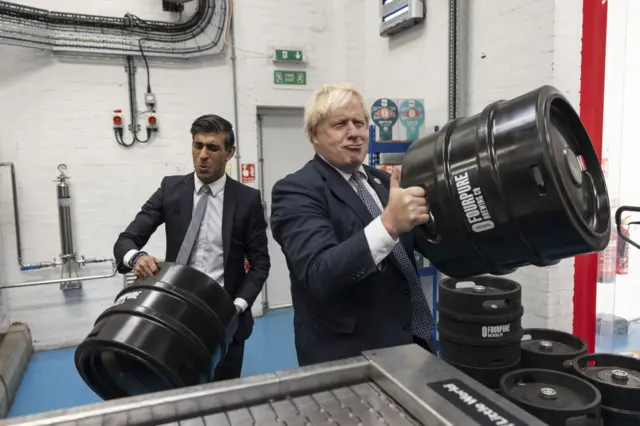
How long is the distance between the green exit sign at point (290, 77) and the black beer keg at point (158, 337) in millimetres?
3458

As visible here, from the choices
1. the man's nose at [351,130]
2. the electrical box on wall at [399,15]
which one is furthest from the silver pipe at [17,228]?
the man's nose at [351,130]

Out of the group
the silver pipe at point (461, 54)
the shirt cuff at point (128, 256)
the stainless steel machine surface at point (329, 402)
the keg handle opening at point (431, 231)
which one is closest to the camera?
the stainless steel machine surface at point (329, 402)

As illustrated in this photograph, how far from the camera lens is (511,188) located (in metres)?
0.81

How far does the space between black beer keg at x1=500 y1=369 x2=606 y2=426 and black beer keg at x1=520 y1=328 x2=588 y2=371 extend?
41cm

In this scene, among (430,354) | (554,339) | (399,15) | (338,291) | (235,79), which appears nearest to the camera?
(430,354)

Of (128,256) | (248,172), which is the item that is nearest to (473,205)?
(128,256)

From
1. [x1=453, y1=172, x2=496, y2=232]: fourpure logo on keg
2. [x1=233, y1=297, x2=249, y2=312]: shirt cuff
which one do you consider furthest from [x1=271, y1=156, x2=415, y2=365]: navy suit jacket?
[x1=233, y1=297, x2=249, y2=312]: shirt cuff

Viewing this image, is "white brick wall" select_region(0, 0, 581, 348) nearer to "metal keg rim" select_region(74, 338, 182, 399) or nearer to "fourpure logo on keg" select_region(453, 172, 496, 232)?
"fourpure logo on keg" select_region(453, 172, 496, 232)

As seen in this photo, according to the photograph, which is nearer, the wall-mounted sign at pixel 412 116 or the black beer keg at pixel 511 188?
the black beer keg at pixel 511 188

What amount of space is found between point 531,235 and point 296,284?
71 cm

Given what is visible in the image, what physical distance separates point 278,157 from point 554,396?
3.82m

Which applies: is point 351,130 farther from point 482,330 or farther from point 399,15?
point 399,15

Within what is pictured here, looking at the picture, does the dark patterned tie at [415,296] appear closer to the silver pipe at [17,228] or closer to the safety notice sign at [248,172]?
the safety notice sign at [248,172]

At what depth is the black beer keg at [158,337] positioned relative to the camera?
100cm
